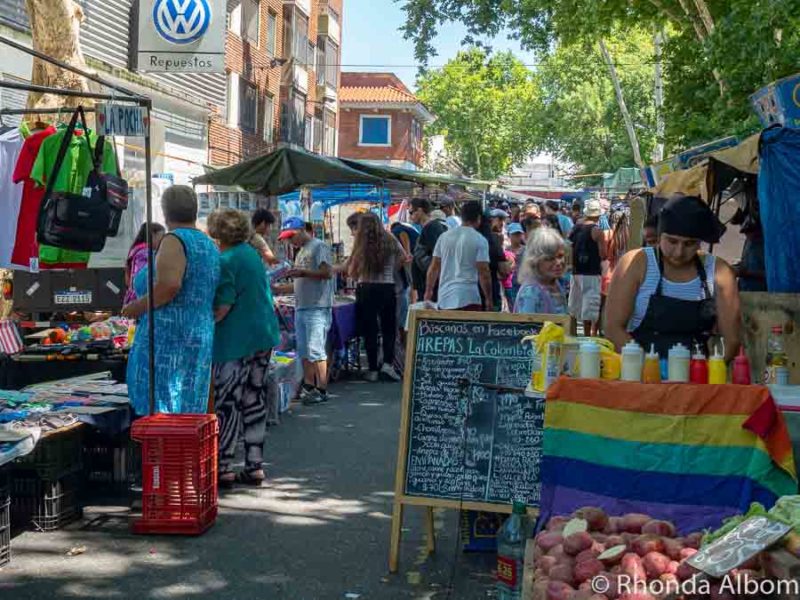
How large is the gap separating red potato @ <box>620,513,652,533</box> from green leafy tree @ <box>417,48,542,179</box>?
256 ft

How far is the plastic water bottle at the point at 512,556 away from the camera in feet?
16.2

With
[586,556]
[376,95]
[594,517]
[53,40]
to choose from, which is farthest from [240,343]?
[376,95]

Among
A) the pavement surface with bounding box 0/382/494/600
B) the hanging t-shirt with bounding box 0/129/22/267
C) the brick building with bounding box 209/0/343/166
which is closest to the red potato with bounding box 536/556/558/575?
the pavement surface with bounding box 0/382/494/600

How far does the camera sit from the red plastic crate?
657 centimetres

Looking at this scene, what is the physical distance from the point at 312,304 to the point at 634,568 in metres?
8.27

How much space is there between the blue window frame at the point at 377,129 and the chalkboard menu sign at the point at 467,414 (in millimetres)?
60727

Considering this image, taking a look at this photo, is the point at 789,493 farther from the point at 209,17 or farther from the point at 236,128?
the point at 236,128

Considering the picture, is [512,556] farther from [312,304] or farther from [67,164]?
[312,304]

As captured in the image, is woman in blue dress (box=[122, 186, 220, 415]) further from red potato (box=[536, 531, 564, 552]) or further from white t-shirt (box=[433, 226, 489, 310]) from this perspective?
white t-shirt (box=[433, 226, 489, 310])

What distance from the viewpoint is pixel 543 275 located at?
7504 millimetres

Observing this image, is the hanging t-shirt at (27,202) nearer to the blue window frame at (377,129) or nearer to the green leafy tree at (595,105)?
the green leafy tree at (595,105)

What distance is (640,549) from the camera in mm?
3799

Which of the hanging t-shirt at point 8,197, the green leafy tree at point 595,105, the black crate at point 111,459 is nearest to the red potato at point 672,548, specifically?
the black crate at point 111,459

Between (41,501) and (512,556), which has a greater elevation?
(512,556)
